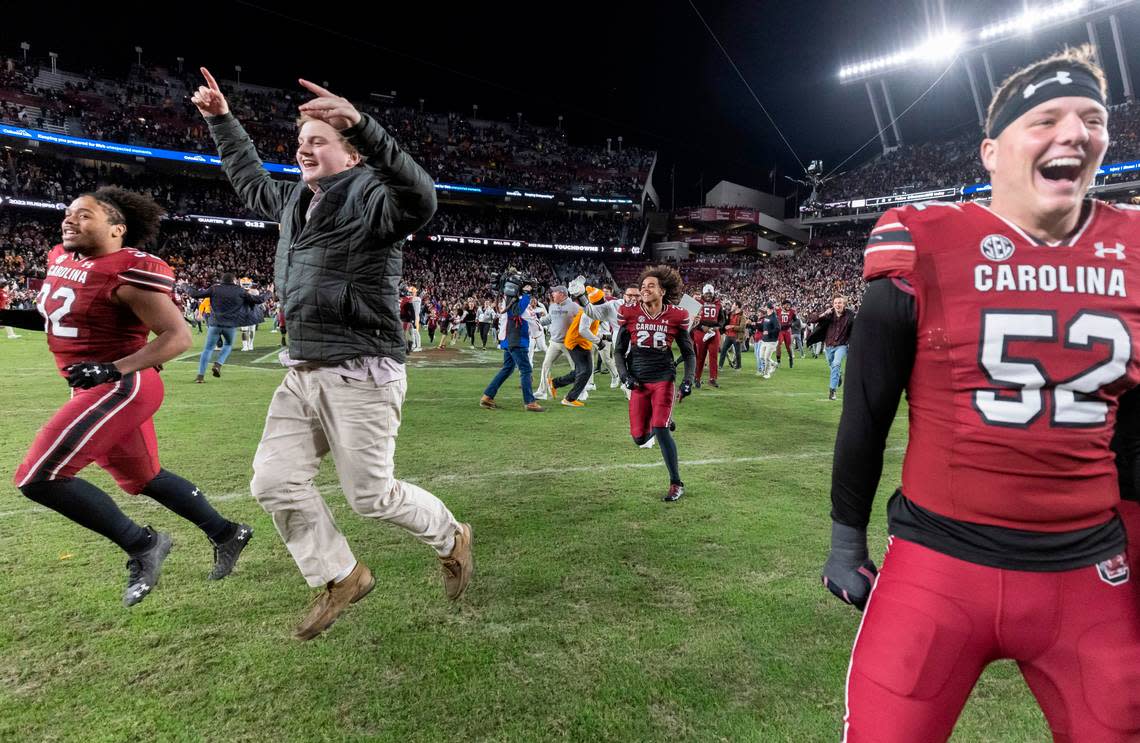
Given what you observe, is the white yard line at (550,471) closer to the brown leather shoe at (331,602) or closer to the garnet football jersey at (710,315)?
the brown leather shoe at (331,602)

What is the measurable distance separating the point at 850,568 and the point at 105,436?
12.0ft

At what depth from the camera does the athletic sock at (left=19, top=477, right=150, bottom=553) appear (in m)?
2.94

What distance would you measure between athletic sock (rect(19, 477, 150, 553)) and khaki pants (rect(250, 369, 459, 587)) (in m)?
1.06

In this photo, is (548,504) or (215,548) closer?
(215,548)

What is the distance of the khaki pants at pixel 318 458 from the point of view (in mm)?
2736

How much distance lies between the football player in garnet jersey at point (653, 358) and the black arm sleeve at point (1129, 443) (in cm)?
377

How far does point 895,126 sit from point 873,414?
64.9 metres

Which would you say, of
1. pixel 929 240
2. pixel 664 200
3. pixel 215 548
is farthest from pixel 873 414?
pixel 664 200

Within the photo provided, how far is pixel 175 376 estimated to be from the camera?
37.6 feet

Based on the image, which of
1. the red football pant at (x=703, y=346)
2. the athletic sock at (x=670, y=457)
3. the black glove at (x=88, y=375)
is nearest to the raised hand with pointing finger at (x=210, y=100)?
the black glove at (x=88, y=375)

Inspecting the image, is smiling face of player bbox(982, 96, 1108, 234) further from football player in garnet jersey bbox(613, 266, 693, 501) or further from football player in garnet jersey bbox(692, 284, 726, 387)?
football player in garnet jersey bbox(692, 284, 726, 387)

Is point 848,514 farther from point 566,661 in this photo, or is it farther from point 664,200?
point 664,200

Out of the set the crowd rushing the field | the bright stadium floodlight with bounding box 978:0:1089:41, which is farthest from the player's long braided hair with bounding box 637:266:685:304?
the bright stadium floodlight with bounding box 978:0:1089:41

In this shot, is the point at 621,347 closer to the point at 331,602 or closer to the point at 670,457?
the point at 670,457
